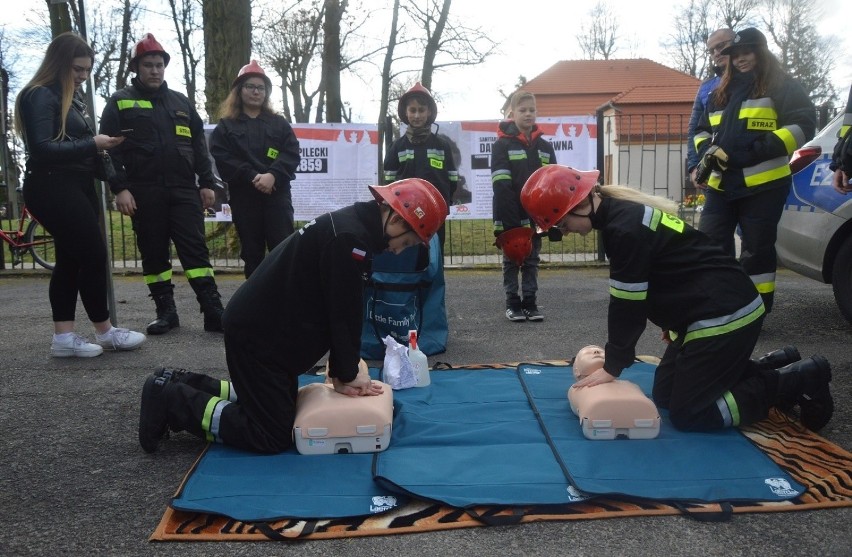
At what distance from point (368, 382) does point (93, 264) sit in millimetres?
2629

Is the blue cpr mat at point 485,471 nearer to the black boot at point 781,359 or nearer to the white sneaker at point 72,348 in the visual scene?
the black boot at point 781,359

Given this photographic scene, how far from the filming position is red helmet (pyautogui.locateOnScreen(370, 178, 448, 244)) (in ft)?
10.6

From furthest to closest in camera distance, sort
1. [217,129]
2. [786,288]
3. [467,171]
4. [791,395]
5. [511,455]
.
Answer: [467,171] < [786,288] < [217,129] < [791,395] < [511,455]

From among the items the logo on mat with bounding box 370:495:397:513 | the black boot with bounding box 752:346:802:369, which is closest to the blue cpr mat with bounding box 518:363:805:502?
the black boot with bounding box 752:346:802:369

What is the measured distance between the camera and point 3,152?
866cm

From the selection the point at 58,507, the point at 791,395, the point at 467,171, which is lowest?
the point at 58,507

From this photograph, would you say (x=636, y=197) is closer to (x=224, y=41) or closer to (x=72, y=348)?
(x=72, y=348)

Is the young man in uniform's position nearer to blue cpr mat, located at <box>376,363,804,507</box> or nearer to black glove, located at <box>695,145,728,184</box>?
blue cpr mat, located at <box>376,363,804,507</box>

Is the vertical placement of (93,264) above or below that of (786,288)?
above

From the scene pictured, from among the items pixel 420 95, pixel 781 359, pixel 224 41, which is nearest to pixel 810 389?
pixel 781 359

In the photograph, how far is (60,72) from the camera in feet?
15.9

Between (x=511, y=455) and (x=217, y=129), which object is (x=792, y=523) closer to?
(x=511, y=455)

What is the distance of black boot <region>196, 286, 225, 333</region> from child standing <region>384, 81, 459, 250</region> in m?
1.82

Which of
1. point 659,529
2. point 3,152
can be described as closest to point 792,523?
point 659,529
